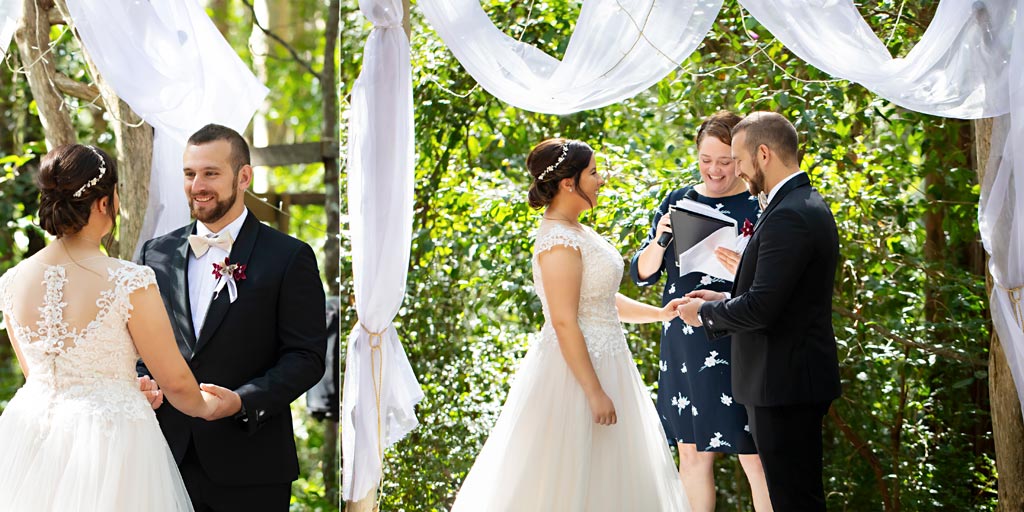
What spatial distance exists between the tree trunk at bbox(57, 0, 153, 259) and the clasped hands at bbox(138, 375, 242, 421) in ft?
5.33

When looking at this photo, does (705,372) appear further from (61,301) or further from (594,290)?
(61,301)

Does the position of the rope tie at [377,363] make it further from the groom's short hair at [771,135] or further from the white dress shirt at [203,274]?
the groom's short hair at [771,135]

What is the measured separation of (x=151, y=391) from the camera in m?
2.76

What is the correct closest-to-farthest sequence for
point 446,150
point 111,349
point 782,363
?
point 111,349
point 782,363
point 446,150

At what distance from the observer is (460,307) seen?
6.06 meters

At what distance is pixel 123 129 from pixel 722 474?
370 cm

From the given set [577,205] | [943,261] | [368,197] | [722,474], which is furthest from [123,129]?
[943,261]

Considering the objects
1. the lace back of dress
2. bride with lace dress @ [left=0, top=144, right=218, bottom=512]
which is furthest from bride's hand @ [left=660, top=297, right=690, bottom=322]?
the lace back of dress

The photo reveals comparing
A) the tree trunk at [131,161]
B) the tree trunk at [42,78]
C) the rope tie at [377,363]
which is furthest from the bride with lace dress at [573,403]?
the tree trunk at [42,78]

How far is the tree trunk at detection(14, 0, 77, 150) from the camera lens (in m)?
4.50

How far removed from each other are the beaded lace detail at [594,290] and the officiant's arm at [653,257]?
0.49m

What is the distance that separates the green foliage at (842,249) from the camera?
5.14 metres

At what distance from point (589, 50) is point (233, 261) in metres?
1.53

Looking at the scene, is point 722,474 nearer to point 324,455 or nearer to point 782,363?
point 782,363
